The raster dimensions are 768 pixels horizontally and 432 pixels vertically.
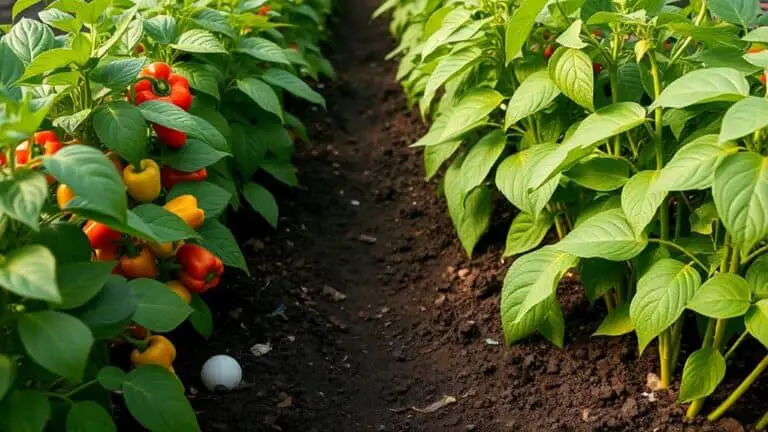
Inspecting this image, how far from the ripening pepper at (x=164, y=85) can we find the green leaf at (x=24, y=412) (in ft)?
3.69

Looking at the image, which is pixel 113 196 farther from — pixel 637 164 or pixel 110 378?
pixel 637 164

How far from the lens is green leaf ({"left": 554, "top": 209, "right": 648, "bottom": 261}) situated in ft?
8.28

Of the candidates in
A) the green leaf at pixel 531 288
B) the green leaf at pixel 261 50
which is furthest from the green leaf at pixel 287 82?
the green leaf at pixel 531 288

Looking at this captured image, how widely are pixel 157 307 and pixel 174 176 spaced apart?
0.70 metres

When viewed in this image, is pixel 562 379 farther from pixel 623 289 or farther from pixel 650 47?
pixel 650 47

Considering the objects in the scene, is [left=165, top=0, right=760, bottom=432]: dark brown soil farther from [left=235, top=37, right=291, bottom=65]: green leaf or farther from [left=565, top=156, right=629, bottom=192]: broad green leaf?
[left=235, top=37, right=291, bottom=65]: green leaf

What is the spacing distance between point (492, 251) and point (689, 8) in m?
1.21

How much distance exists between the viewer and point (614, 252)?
2.53 meters

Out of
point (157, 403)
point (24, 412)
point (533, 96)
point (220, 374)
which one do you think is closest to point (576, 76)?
point (533, 96)

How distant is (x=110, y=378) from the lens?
2.12 meters

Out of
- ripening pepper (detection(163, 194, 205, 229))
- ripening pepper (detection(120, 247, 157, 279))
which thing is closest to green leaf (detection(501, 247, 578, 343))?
ripening pepper (detection(163, 194, 205, 229))

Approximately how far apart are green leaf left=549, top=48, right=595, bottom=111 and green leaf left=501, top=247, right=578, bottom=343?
1.48 ft

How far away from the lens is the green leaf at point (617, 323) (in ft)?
9.41

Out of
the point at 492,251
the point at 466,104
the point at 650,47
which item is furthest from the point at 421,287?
the point at 650,47
